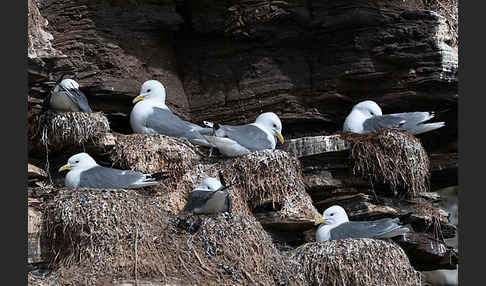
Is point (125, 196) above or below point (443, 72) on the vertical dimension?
below

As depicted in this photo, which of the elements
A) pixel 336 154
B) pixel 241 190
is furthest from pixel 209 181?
pixel 336 154

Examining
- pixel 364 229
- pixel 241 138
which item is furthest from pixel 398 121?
pixel 241 138

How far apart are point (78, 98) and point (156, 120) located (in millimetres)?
848

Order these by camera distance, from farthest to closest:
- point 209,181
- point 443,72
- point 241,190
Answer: point 443,72 < point 241,190 < point 209,181

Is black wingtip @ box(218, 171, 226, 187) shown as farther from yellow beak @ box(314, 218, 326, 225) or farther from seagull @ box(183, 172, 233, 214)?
yellow beak @ box(314, 218, 326, 225)

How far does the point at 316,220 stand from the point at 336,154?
91 centimetres

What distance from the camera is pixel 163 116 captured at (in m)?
11.3

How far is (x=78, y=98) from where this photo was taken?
11.0 meters

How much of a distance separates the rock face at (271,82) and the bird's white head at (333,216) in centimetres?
18

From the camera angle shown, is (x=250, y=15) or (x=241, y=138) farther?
(x=250, y=15)

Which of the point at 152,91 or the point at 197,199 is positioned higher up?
the point at 152,91

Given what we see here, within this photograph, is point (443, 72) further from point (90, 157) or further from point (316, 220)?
point (90, 157)

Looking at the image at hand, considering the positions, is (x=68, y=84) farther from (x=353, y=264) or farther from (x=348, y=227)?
(x=353, y=264)

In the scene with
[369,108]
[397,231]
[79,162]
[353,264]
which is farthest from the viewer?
[369,108]
